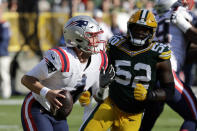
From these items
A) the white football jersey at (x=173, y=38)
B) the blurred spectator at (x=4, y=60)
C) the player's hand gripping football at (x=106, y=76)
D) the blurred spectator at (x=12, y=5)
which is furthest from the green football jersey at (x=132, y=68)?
the blurred spectator at (x=12, y=5)

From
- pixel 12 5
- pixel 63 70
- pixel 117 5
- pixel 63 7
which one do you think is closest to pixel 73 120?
pixel 63 70

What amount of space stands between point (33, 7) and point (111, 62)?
266 inches

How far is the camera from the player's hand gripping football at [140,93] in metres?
4.53

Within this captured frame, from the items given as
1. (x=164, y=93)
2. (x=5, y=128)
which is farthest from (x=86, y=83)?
(x=5, y=128)

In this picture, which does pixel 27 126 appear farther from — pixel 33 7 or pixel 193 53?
pixel 33 7

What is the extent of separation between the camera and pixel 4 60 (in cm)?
1041

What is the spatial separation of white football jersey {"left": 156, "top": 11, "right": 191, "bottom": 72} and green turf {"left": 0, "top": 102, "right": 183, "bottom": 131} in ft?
5.31

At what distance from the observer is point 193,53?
6.18 meters

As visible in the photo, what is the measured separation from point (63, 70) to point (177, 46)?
2.00 metres

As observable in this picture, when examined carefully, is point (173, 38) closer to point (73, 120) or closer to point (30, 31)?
point (73, 120)

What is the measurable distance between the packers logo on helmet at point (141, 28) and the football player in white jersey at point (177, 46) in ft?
2.54

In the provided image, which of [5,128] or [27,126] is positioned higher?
[27,126]

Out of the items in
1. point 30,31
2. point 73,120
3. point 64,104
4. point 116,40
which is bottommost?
point 73,120

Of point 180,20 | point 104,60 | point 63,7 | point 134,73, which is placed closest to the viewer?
point 104,60
